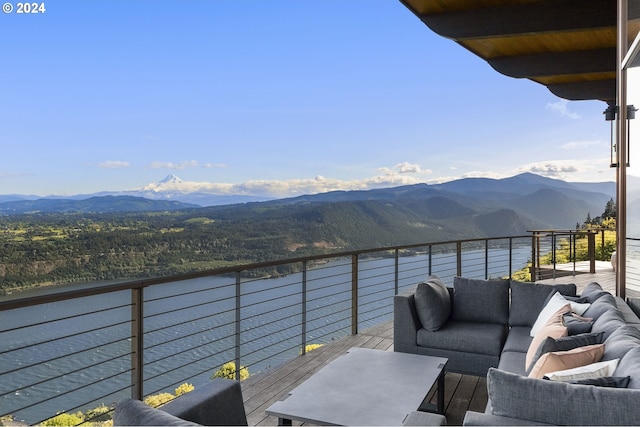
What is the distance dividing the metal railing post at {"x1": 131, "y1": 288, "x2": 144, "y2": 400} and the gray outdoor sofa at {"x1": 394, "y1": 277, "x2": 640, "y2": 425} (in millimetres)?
1938

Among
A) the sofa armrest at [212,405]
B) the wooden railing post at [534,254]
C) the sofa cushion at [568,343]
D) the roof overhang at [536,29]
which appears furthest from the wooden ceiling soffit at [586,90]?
the sofa armrest at [212,405]

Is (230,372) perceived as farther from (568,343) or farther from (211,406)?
(568,343)

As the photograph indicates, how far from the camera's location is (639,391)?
1.52 m

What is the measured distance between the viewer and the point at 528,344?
3.45m

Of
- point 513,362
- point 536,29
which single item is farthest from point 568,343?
point 536,29

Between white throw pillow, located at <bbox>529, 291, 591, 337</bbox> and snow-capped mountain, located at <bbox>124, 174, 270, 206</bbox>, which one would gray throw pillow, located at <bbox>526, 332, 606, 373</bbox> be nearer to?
white throw pillow, located at <bbox>529, 291, 591, 337</bbox>

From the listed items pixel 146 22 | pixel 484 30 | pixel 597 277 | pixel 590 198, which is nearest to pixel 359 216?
pixel 590 198

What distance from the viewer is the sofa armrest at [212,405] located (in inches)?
68.2

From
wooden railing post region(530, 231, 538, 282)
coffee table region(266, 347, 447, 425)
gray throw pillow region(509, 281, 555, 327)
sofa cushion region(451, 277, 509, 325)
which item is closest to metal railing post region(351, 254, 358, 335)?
sofa cushion region(451, 277, 509, 325)

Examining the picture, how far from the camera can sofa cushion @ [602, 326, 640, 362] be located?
2002mm

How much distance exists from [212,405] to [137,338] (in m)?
1.42

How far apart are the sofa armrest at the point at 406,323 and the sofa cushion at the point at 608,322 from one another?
1.40 meters

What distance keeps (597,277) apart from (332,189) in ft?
49.3

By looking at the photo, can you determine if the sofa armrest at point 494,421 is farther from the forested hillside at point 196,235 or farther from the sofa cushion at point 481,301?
the forested hillside at point 196,235
